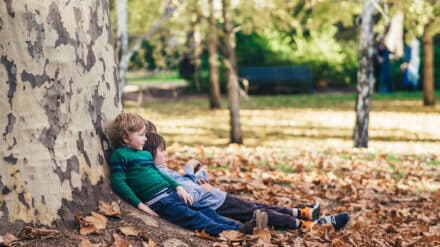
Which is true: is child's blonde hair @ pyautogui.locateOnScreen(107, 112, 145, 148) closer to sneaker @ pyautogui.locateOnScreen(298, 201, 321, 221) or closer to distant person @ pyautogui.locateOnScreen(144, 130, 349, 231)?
distant person @ pyautogui.locateOnScreen(144, 130, 349, 231)

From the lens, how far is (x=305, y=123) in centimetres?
1955

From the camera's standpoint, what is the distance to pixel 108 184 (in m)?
5.13

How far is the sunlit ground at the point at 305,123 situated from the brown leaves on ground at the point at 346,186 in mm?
2305

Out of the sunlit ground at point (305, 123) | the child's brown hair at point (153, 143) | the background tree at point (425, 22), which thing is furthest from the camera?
the sunlit ground at point (305, 123)

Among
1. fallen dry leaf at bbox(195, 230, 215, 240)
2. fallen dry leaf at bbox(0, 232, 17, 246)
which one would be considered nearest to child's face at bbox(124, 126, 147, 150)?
fallen dry leaf at bbox(195, 230, 215, 240)

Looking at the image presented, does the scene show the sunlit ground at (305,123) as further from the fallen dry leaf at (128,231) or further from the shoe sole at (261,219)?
the fallen dry leaf at (128,231)

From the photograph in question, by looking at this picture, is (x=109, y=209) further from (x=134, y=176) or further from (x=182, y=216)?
(x=182, y=216)

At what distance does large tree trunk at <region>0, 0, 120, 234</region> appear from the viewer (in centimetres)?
452

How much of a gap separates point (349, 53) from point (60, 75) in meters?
26.9

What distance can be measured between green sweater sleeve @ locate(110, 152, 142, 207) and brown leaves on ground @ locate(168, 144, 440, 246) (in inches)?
41.1

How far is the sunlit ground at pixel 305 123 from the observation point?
15516mm

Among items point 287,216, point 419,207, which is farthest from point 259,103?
point 287,216

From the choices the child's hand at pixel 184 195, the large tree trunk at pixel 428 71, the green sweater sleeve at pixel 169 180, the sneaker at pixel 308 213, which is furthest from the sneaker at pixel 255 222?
the large tree trunk at pixel 428 71

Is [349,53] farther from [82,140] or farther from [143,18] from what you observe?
[82,140]
